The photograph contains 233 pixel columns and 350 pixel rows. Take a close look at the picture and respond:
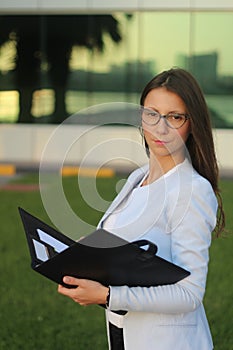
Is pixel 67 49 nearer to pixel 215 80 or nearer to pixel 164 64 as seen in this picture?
pixel 164 64

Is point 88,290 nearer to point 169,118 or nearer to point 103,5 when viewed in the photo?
point 169,118

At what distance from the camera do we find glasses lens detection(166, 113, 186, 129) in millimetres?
2408

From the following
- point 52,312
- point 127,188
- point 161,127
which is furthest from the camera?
point 52,312

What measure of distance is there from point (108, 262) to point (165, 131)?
0.43 metres

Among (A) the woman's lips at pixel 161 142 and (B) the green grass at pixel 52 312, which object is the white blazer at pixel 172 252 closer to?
(A) the woman's lips at pixel 161 142

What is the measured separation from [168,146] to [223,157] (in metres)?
14.7

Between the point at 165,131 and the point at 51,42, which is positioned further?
the point at 51,42

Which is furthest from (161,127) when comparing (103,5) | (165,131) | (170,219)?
(103,5)

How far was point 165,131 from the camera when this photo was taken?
2.40 meters

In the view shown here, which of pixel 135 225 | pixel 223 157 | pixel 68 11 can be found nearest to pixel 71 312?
pixel 135 225

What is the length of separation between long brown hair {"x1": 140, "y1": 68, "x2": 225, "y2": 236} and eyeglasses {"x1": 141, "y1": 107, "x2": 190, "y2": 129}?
3 cm

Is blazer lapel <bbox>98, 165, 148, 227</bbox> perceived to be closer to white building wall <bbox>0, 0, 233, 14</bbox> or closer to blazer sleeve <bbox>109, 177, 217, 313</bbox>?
blazer sleeve <bbox>109, 177, 217, 313</bbox>

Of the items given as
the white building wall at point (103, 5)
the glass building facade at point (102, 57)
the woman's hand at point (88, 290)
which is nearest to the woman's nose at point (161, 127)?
the woman's hand at point (88, 290)

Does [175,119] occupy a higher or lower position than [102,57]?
higher
